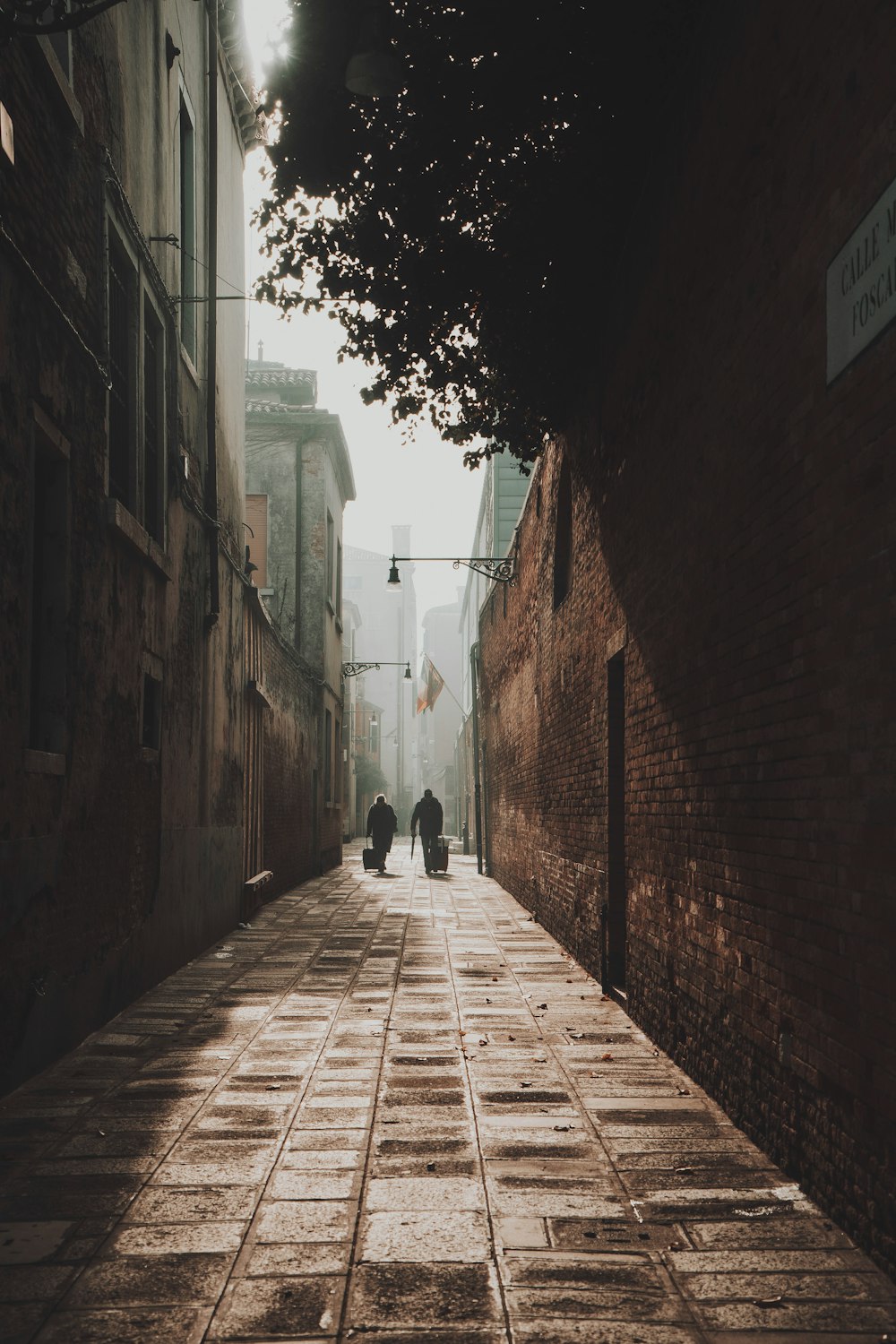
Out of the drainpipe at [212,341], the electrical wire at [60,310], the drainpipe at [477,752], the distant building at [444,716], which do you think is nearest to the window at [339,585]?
the drainpipe at [477,752]

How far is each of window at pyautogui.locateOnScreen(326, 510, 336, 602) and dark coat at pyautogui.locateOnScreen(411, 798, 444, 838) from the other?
4410 mm

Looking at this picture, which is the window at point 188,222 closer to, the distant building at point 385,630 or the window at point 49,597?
the window at point 49,597

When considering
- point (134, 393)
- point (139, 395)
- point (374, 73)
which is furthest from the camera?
point (139, 395)

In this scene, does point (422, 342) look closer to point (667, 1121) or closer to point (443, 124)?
point (443, 124)

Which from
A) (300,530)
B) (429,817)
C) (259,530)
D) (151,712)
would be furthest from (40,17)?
(429,817)

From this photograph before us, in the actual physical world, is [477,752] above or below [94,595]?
below

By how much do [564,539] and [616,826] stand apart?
390 centimetres

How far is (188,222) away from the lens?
A: 38.5 feet

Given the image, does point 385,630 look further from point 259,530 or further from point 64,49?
point 64,49

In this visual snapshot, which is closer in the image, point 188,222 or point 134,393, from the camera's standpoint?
point 134,393

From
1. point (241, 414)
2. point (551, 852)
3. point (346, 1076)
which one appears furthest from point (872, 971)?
point (241, 414)

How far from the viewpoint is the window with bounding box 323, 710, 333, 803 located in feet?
83.8

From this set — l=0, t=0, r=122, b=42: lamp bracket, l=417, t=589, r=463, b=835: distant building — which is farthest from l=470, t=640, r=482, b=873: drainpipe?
l=417, t=589, r=463, b=835: distant building

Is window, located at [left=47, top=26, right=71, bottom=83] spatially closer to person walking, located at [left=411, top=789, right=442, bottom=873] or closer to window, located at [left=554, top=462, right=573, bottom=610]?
window, located at [left=554, top=462, right=573, bottom=610]
